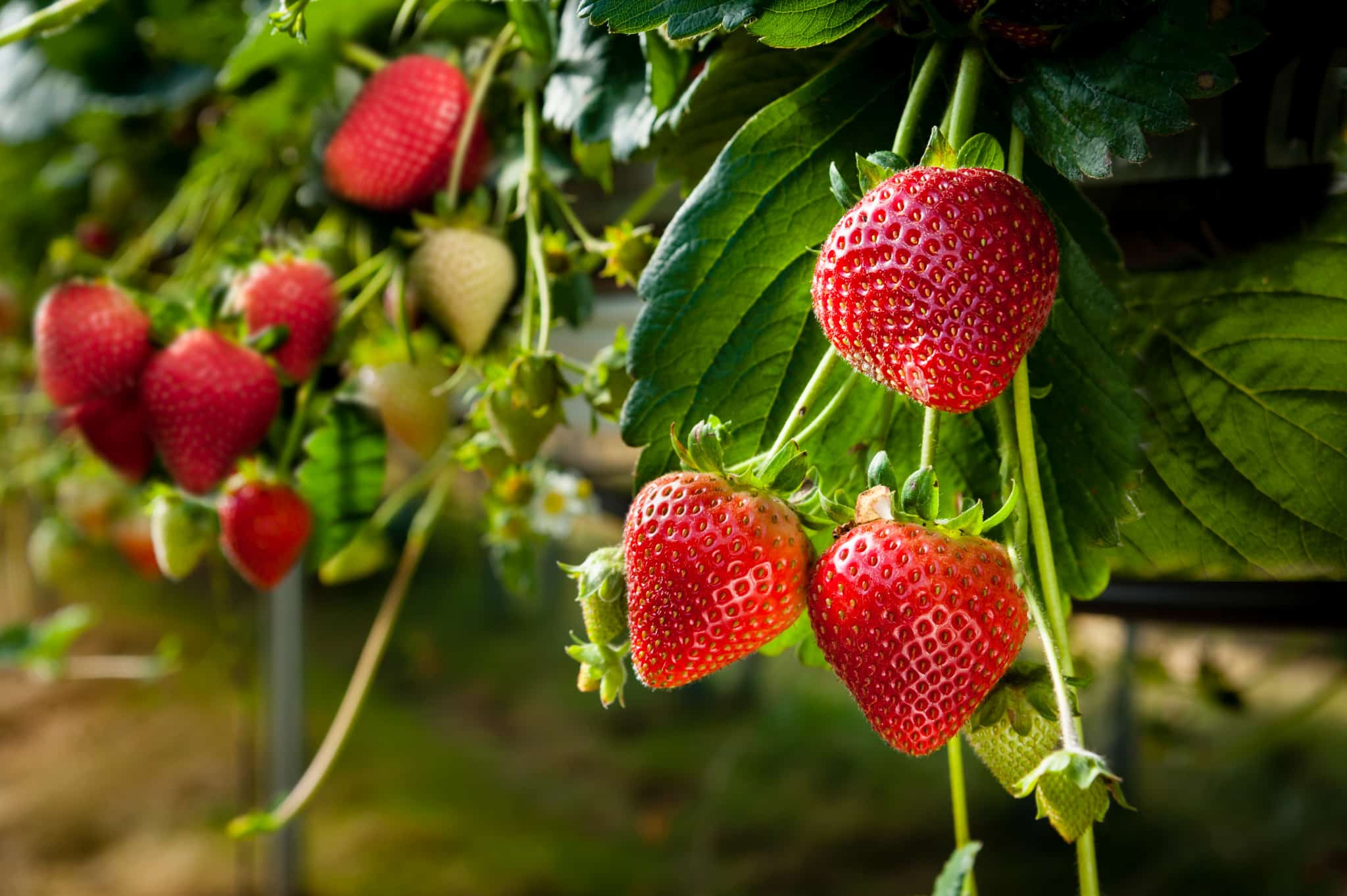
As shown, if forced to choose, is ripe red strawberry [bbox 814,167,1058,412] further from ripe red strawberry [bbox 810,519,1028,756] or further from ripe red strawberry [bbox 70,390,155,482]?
ripe red strawberry [bbox 70,390,155,482]

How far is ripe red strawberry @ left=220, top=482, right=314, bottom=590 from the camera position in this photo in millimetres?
453

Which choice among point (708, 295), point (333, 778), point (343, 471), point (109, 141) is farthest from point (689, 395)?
point (333, 778)

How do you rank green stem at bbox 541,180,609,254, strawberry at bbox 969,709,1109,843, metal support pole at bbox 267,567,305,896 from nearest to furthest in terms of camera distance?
strawberry at bbox 969,709,1109,843 < green stem at bbox 541,180,609,254 < metal support pole at bbox 267,567,305,896

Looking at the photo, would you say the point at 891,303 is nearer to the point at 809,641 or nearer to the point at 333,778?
the point at 809,641

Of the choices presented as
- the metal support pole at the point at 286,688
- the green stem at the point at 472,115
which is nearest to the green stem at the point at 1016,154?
the green stem at the point at 472,115

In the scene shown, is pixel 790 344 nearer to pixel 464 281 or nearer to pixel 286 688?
pixel 464 281

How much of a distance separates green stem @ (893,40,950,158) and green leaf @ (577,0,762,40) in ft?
0.14

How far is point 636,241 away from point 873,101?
0.12 metres

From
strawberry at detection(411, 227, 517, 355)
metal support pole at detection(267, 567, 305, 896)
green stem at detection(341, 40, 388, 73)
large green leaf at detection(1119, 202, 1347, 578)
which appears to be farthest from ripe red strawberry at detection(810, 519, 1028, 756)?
metal support pole at detection(267, 567, 305, 896)

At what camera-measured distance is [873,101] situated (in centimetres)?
29

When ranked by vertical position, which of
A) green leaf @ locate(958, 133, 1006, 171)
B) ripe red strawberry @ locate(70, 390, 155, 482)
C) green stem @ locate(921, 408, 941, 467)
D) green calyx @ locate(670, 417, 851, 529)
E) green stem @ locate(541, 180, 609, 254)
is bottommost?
ripe red strawberry @ locate(70, 390, 155, 482)

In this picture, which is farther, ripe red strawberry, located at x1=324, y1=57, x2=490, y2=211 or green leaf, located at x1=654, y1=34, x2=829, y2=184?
ripe red strawberry, located at x1=324, y1=57, x2=490, y2=211

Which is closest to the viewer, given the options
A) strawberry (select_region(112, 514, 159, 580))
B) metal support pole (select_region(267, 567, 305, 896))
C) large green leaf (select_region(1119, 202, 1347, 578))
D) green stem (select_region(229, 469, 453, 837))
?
large green leaf (select_region(1119, 202, 1347, 578))

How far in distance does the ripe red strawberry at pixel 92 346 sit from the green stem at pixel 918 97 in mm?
362
